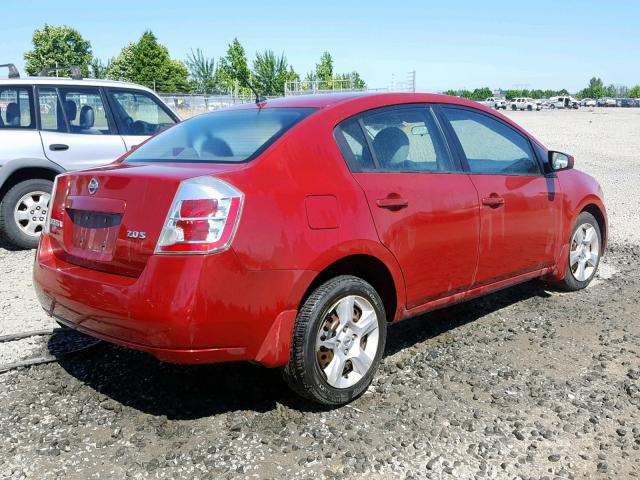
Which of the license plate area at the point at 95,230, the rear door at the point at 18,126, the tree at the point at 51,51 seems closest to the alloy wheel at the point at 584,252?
the license plate area at the point at 95,230

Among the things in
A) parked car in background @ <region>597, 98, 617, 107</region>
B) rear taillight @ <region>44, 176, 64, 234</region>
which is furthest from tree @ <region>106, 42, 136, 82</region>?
rear taillight @ <region>44, 176, 64, 234</region>

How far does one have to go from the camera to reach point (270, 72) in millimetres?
69750

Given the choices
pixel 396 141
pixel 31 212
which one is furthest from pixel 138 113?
pixel 396 141

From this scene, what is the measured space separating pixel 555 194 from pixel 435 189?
5.29 ft

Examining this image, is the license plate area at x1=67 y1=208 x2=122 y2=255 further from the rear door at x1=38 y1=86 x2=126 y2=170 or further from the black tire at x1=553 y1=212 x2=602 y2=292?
the rear door at x1=38 y1=86 x2=126 y2=170

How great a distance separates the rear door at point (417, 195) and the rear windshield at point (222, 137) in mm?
385

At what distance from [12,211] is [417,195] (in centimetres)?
556

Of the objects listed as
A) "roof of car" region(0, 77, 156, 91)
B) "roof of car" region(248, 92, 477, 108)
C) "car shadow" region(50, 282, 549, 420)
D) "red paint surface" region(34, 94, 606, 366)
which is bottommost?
"car shadow" region(50, 282, 549, 420)

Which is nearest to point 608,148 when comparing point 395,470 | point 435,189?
point 435,189

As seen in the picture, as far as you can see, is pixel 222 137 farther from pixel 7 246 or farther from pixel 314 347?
pixel 7 246

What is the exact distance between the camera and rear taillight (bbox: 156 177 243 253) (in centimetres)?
301

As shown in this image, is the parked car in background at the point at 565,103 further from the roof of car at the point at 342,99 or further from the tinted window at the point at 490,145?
the roof of car at the point at 342,99

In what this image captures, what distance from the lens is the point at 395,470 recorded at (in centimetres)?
298

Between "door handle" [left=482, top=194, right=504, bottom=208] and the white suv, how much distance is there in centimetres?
525
